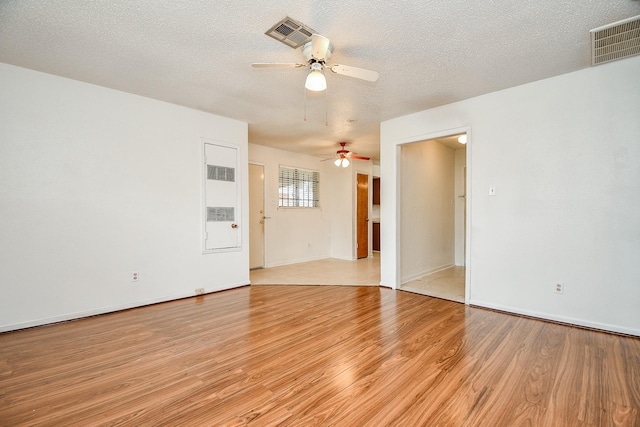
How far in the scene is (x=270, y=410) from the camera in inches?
65.9

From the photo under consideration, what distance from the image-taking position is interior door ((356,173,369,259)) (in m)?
7.19

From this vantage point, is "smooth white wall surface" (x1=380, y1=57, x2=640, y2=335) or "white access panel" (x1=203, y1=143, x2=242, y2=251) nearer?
"smooth white wall surface" (x1=380, y1=57, x2=640, y2=335)

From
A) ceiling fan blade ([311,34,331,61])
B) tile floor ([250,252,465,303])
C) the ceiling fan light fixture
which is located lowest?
tile floor ([250,252,465,303])

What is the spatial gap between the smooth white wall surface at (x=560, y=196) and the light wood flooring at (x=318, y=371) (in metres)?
0.33

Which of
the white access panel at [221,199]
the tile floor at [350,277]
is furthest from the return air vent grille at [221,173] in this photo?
the tile floor at [350,277]

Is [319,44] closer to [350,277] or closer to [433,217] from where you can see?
[350,277]

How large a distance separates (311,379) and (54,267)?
2.99m

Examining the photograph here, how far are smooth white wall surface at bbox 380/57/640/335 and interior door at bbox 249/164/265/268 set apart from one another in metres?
3.77

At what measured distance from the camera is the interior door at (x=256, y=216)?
5.91m

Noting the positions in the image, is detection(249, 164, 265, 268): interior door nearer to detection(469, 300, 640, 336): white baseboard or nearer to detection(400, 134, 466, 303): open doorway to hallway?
detection(400, 134, 466, 303): open doorway to hallway

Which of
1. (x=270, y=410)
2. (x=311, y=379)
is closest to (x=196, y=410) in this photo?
(x=270, y=410)

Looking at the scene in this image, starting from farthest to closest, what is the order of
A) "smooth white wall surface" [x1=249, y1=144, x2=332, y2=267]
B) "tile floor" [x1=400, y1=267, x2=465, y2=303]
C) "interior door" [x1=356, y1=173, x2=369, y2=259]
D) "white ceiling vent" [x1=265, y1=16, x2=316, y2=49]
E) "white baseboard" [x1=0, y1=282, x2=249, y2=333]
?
"interior door" [x1=356, y1=173, x2=369, y2=259] < "smooth white wall surface" [x1=249, y1=144, x2=332, y2=267] < "tile floor" [x1=400, y1=267, x2=465, y2=303] < "white baseboard" [x1=0, y1=282, x2=249, y2=333] < "white ceiling vent" [x1=265, y1=16, x2=316, y2=49]

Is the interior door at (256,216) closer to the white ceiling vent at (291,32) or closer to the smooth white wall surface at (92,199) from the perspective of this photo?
the smooth white wall surface at (92,199)

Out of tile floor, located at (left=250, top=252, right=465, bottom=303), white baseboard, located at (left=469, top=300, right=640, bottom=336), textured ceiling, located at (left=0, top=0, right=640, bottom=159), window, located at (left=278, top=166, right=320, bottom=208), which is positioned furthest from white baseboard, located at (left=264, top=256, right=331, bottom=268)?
white baseboard, located at (left=469, top=300, right=640, bottom=336)
